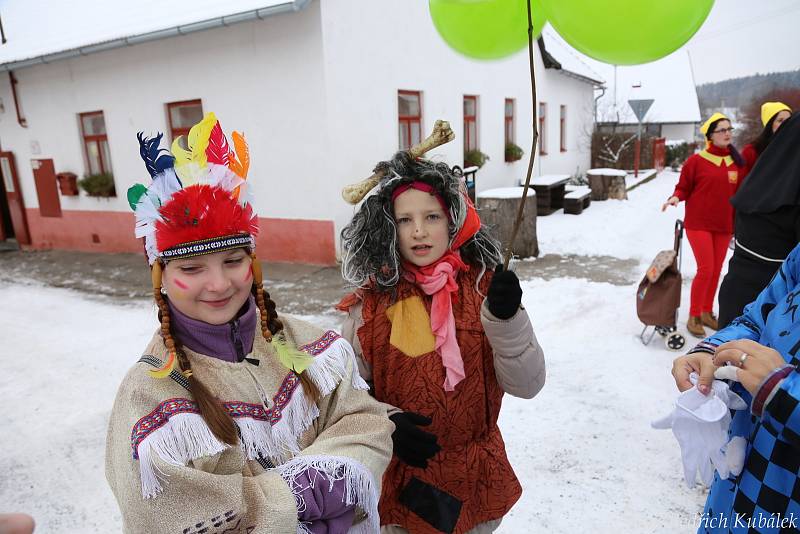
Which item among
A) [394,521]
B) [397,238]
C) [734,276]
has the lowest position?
[394,521]

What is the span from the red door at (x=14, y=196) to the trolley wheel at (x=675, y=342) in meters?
12.0


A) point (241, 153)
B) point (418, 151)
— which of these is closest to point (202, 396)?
point (241, 153)

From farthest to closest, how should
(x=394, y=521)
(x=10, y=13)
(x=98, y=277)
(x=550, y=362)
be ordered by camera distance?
(x=10, y=13) < (x=98, y=277) < (x=550, y=362) < (x=394, y=521)

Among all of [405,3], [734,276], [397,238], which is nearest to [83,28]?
[405,3]

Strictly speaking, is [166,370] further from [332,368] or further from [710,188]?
[710,188]

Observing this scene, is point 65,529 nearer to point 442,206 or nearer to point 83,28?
point 442,206

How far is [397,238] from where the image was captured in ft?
5.99

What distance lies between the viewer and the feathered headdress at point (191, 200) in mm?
1255

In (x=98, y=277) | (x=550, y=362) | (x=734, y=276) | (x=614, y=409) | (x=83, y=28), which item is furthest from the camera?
(x=83, y=28)

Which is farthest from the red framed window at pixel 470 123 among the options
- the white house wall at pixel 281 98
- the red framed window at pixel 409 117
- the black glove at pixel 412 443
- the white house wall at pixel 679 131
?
the white house wall at pixel 679 131

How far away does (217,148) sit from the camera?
135 centimetres

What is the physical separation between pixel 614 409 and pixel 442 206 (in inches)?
92.3

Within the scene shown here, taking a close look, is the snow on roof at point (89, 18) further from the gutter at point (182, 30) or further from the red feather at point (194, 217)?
the red feather at point (194, 217)

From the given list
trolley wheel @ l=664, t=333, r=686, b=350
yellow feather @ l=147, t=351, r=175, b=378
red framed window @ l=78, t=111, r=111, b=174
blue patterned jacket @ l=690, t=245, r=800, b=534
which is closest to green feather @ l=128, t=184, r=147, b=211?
yellow feather @ l=147, t=351, r=175, b=378
